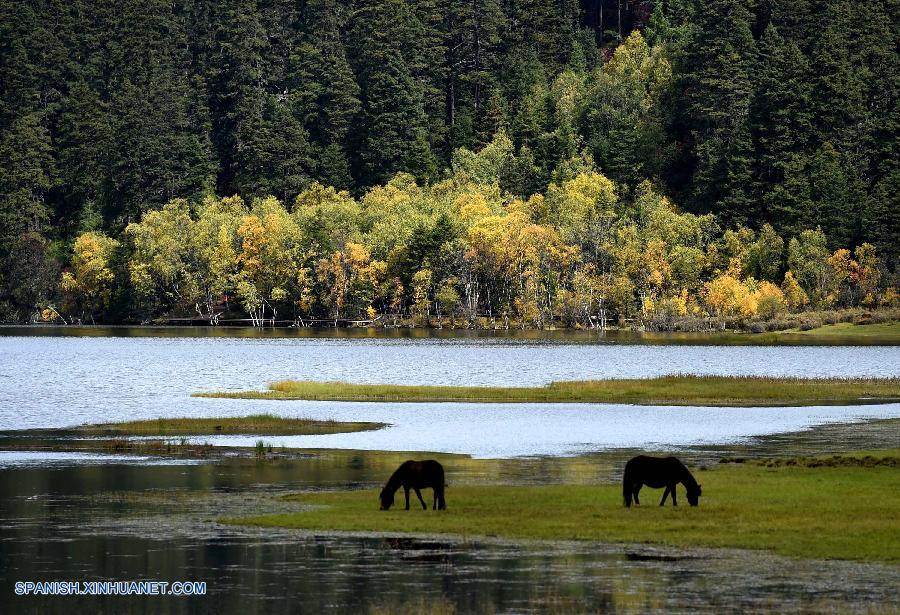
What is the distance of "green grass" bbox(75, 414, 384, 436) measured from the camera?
62406 millimetres

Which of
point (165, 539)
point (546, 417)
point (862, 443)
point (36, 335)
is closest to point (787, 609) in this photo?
point (165, 539)

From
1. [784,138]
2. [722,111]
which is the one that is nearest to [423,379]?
[784,138]

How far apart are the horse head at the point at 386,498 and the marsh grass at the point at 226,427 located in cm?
2437

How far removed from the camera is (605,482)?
1737 inches

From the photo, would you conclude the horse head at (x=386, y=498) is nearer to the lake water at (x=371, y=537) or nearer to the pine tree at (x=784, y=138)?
the lake water at (x=371, y=537)

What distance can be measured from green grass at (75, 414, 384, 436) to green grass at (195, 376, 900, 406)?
14418mm

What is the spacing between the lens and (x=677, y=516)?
36750 mm

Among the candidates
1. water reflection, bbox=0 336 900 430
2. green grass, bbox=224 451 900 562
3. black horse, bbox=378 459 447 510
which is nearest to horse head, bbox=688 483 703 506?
green grass, bbox=224 451 900 562

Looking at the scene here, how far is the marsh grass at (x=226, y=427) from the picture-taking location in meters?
62.4

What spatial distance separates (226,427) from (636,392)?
26327mm

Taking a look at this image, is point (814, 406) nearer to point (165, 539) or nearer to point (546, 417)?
point (546, 417)

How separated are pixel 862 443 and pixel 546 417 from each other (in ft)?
58.9

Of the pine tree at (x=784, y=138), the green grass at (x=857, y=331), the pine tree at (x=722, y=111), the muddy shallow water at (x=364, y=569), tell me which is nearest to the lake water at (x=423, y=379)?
the green grass at (x=857, y=331)

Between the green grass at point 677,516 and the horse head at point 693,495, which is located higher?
the horse head at point 693,495
